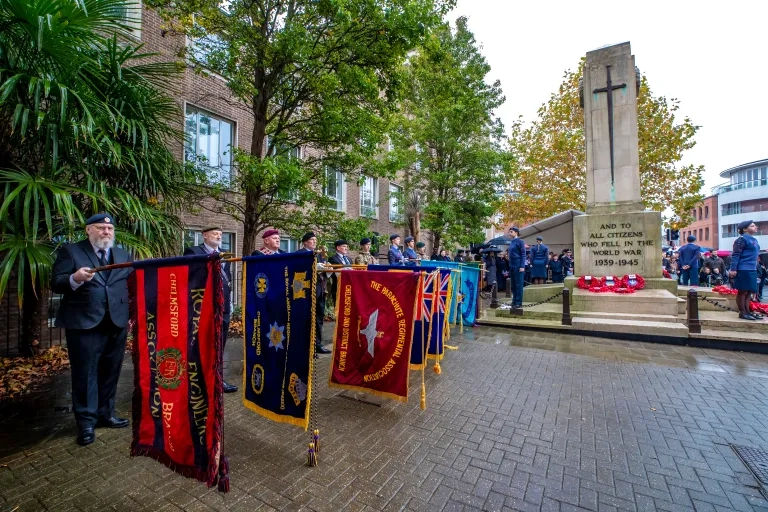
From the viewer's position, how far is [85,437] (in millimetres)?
3559

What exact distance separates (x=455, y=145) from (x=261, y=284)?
15488 millimetres

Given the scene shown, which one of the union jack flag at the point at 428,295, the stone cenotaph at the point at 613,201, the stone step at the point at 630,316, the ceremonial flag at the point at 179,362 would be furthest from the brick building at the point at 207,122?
the ceremonial flag at the point at 179,362

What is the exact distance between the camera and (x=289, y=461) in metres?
3.30

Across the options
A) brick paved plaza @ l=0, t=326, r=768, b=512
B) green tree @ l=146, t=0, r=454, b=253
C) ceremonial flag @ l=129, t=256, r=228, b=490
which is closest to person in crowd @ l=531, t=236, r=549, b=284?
green tree @ l=146, t=0, r=454, b=253

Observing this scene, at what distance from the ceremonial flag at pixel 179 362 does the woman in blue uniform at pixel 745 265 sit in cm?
1042

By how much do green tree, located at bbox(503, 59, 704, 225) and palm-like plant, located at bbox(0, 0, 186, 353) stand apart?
50.4ft

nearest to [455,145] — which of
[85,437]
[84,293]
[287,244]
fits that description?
[287,244]

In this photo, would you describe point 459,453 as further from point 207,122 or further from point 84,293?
point 207,122

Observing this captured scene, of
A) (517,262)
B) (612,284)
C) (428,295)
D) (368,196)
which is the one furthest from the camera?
(368,196)

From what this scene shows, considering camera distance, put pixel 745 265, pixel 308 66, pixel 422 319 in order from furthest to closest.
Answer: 1. pixel 745 265
2. pixel 308 66
3. pixel 422 319

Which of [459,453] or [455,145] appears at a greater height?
[455,145]

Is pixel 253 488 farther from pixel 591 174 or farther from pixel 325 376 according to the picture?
pixel 591 174

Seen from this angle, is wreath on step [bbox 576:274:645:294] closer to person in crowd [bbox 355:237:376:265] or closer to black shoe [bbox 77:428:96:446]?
person in crowd [bbox 355:237:376:265]

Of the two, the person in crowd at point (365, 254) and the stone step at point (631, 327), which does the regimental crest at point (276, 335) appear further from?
the stone step at point (631, 327)
